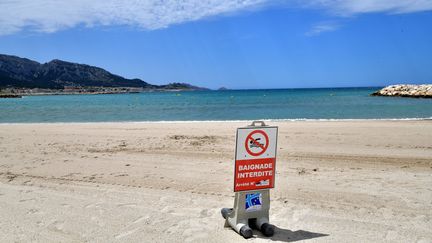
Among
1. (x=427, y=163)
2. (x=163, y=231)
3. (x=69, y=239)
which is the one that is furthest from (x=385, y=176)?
(x=69, y=239)

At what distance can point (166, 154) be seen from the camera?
955cm

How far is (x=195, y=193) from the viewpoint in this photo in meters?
6.02

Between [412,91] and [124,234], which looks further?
[412,91]

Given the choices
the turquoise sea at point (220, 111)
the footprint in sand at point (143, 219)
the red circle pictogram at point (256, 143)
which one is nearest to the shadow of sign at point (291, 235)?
the red circle pictogram at point (256, 143)

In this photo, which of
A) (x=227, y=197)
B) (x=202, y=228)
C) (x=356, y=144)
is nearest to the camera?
(x=202, y=228)

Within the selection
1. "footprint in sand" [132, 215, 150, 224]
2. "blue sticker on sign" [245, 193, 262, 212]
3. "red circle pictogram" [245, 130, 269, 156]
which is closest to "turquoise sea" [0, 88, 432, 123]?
"footprint in sand" [132, 215, 150, 224]

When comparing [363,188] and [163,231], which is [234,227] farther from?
[363,188]

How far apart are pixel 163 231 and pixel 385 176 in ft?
15.5

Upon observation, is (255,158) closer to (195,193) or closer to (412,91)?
(195,193)

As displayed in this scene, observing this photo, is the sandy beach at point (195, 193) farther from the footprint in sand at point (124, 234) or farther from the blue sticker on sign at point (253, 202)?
the blue sticker on sign at point (253, 202)

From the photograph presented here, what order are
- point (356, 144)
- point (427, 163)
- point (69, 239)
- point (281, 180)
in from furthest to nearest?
point (356, 144)
point (427, 163)
point (281, 180)
point (69, 239)

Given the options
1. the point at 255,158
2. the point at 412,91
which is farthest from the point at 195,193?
the point at 412,91

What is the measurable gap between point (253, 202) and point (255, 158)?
1.84ft

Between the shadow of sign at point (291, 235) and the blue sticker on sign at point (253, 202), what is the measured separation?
1.03 ft
